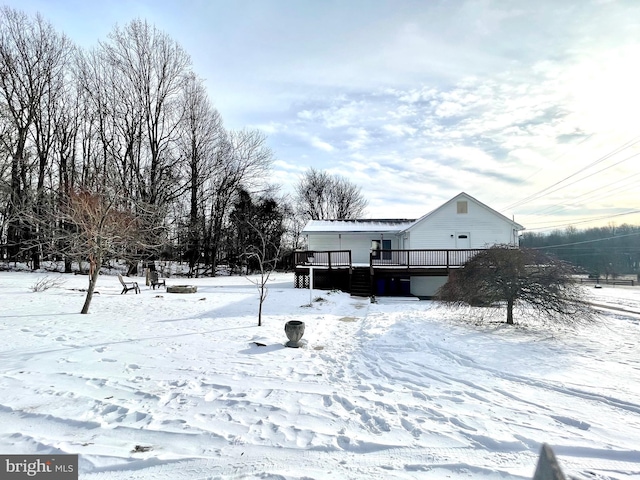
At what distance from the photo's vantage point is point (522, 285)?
8.91 m

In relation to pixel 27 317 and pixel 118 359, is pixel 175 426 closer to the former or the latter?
pixel 118 359

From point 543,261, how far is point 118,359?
10599 millimetres

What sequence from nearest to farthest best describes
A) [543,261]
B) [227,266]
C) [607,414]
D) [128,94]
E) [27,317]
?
[607,414]
[27,317]
[543,261]
[128,94]
[227,266]

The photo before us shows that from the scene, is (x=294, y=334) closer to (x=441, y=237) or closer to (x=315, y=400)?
(x=315, y=400)

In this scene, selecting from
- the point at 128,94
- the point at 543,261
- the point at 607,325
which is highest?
the point at 128,94

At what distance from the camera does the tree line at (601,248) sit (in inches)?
1828

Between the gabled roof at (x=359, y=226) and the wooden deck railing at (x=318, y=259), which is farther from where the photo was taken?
the gabled roof at (x=359, y=226)

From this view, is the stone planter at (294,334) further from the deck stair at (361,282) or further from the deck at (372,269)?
the deck stair at (361,282)

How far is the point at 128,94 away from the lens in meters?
25.3

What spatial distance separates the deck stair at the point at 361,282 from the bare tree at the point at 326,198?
2580 centimetres

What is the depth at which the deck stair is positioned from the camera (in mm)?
16719

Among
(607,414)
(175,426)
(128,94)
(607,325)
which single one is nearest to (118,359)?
(175,426)

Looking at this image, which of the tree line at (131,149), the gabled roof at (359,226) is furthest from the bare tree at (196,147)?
the gabled roof at (359,226)

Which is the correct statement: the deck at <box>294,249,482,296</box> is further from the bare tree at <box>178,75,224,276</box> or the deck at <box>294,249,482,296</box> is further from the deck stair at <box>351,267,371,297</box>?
the bare tree at <box>178,75,224,276</box>
